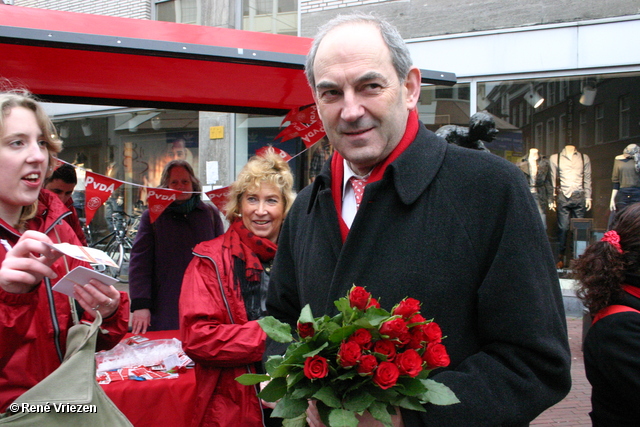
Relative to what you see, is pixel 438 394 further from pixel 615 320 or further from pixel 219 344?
pixel 219 344

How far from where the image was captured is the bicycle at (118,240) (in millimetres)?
11281

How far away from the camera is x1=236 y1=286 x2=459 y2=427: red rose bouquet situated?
3.85 feet

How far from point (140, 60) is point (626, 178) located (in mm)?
7649

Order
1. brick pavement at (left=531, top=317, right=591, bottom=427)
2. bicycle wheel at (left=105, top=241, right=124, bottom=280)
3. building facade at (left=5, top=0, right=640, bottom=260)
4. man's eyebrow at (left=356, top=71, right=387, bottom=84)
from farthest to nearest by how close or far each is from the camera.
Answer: bicycle wheel at (left=105, top=241, right=124, bottom=280) → building facade at (left=5, top=0, right=640, bottom=260) → brick pavement at (left=531, top=317, right=591, bottom=427) → man's eyebrow at (left=356, top=71, right=387, bottom=84)

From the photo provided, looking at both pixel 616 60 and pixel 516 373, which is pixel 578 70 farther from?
pixel 516 373

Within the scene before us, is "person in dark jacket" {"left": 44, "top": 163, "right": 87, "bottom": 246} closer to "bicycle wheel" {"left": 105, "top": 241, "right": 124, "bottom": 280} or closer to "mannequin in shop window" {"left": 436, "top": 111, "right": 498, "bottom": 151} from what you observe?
"mannequin in shop window" {"left": 436, "top": 111, "right": 498, "bottom": 151}

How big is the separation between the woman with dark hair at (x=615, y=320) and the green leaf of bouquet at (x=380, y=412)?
1.51m

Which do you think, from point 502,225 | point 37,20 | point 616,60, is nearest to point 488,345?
point 502,225

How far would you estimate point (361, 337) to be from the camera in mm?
1198

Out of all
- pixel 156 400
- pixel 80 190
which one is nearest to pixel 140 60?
pixel 156 400

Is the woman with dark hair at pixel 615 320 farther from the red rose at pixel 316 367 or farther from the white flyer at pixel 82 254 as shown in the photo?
the white flyer at pixel 82 254

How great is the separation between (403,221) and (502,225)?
28 cm

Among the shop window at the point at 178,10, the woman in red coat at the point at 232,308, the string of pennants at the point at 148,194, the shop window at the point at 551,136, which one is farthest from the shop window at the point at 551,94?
the shop window at the point at 178,10

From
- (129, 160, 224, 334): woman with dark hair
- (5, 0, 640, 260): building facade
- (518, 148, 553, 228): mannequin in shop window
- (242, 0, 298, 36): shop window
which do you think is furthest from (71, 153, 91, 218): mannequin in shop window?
(518, 148, 553, 228): mannequin in shop window
